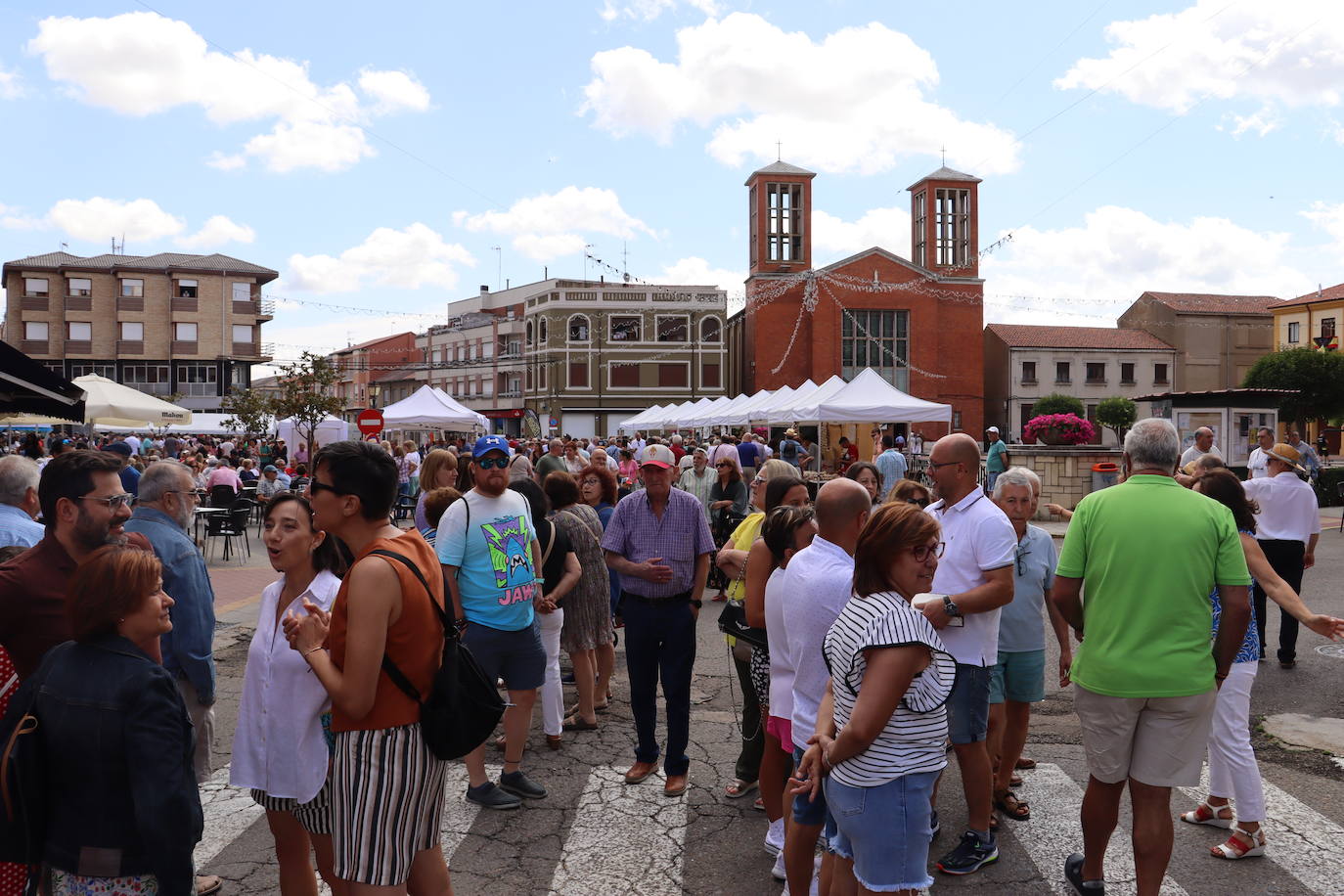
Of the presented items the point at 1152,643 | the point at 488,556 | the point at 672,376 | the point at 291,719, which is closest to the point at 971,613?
the point at 1152,643

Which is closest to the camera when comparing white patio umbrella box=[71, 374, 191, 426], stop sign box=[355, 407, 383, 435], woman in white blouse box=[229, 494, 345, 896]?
woman in white blouse box=[229, 494, 345, 896]

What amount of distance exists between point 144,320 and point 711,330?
1277 inches

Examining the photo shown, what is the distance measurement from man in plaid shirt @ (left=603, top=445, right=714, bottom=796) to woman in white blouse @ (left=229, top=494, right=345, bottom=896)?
2134 mm

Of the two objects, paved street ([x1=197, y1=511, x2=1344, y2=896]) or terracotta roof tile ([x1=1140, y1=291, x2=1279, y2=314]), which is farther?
terracotta roof tile ([x1=1140, y1=291, x2=1279, y2=314])

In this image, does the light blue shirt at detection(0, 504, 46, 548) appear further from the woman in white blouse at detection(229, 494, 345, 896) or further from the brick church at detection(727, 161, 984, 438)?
the brick church at detection(727, 161, 984, 438)

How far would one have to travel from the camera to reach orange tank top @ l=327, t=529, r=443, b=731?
2783mm

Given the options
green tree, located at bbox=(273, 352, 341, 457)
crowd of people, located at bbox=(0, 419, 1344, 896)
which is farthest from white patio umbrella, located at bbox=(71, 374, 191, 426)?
crowd of people, located at bbox=(0, 419, 1344, 896)

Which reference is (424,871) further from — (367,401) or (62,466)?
(367,401)

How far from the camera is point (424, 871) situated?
3023 mm

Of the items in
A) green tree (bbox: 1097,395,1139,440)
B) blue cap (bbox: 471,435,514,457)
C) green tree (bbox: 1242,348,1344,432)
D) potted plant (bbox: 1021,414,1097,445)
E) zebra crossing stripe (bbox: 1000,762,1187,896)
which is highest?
green tree (bbox: 1242,348,1344,432)

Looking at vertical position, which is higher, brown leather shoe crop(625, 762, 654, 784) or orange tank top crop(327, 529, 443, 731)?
orange tank top crop(327, 529, 443, 731)

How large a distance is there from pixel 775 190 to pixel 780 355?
8112 millimetres

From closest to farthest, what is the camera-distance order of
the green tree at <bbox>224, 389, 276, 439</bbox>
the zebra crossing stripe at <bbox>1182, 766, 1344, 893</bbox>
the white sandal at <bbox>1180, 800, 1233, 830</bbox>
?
the zebra crossing stripe at <bbox>1182, 766, 1344, 893</bbox>
the white sandal at <bbox>1180, 800, 1233, 830</bbox>
the green tree at <bbox>224, 389, 276, 439</bbox>

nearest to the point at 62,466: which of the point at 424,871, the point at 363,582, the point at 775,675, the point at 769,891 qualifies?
the point at 363,582
